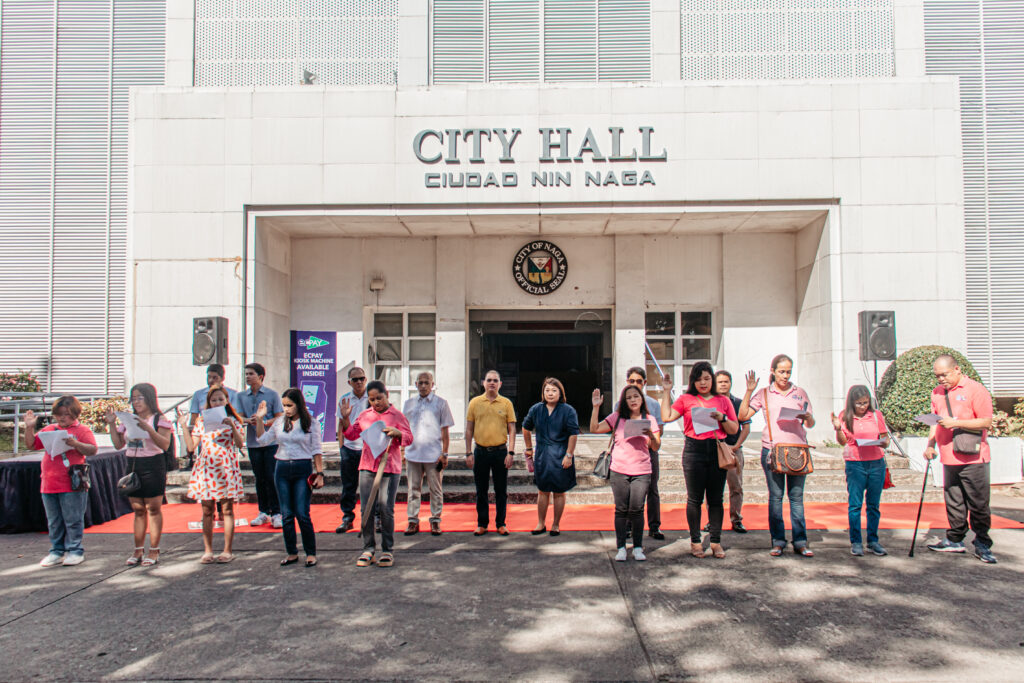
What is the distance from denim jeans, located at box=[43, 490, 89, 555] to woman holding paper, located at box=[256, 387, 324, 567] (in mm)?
2170

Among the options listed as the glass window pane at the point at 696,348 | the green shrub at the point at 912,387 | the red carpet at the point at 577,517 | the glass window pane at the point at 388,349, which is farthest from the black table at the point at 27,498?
the green shrub at the point at 912,387

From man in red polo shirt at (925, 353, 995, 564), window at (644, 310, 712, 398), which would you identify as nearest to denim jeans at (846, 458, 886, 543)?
man in red polo shirt at (925, 353, 995, 564)

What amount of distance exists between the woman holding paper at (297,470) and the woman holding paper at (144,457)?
48.6 inches

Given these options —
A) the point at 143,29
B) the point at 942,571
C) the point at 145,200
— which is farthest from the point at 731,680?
the point at 143,29

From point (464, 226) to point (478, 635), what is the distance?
9.75 metres

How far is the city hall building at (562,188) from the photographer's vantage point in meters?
12.2

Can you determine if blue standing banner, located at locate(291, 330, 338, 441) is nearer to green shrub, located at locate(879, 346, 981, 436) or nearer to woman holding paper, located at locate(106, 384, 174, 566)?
woman holding paper, located at locate(106, 384, 174, 566)

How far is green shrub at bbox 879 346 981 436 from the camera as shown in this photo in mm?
10484

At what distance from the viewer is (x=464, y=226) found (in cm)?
1337

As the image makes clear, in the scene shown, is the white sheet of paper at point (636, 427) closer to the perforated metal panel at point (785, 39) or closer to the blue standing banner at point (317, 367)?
the blue standing banner at point (317, 367)

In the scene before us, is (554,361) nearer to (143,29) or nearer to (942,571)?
(942,571)

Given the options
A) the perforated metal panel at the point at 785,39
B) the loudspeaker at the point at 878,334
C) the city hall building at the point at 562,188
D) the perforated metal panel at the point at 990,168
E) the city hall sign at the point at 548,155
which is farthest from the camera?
A: the perforated metal panel at the point at 990,168

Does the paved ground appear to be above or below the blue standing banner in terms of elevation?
below

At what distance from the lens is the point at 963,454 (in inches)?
254
